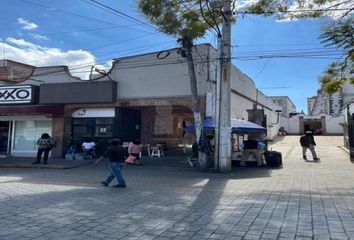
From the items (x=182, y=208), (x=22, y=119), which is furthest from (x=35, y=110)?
(x=182, y=208)

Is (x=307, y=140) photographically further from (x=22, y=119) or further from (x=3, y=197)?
(x=22, y=119)

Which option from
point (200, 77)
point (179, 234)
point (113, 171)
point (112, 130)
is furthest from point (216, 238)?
point (112, 130)

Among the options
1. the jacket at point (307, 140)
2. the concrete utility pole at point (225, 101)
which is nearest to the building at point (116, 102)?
the jacket at point (307, 140)

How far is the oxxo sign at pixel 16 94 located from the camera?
918 inches

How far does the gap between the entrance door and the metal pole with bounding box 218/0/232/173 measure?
1639cm

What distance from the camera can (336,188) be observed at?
441 inches

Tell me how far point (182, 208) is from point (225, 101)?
839 cm

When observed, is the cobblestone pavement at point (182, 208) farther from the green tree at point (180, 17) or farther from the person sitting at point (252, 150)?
the green tree at point (180, 17)

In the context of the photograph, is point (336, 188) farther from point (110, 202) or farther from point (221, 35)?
point (221, 35)

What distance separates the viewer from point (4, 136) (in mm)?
26562

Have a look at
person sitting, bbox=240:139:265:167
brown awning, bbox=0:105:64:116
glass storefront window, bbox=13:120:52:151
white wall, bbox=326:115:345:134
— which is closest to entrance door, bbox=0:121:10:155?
glass storefront window, bbox=13:120:52:151

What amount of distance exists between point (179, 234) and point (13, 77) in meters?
24.4

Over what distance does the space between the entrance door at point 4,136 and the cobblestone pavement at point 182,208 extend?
522 inches

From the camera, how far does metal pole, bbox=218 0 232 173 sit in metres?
15.8
